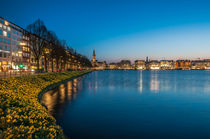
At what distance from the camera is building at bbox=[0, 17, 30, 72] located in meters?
87.1

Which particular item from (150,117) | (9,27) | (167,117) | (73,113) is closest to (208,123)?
(167,117)

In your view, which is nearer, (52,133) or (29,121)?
(52,133)

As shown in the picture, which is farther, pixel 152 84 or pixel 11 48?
pixel 11 48

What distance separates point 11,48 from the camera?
9681 cm

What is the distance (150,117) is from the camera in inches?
606

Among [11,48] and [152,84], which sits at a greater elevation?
[11,48]

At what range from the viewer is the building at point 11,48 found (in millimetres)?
87062

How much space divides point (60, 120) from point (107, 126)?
445 centimetres

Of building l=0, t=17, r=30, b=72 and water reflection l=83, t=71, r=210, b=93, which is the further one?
building l=0, t=17, r=30, b=72

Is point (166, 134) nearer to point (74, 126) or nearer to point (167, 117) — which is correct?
point (167, 117)

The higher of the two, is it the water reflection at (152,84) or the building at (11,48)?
the building at (11,48)

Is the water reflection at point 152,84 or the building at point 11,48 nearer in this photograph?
the water reflection at point 152,84

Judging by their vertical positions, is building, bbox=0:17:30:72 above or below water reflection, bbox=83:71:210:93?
above

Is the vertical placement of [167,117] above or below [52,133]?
below
